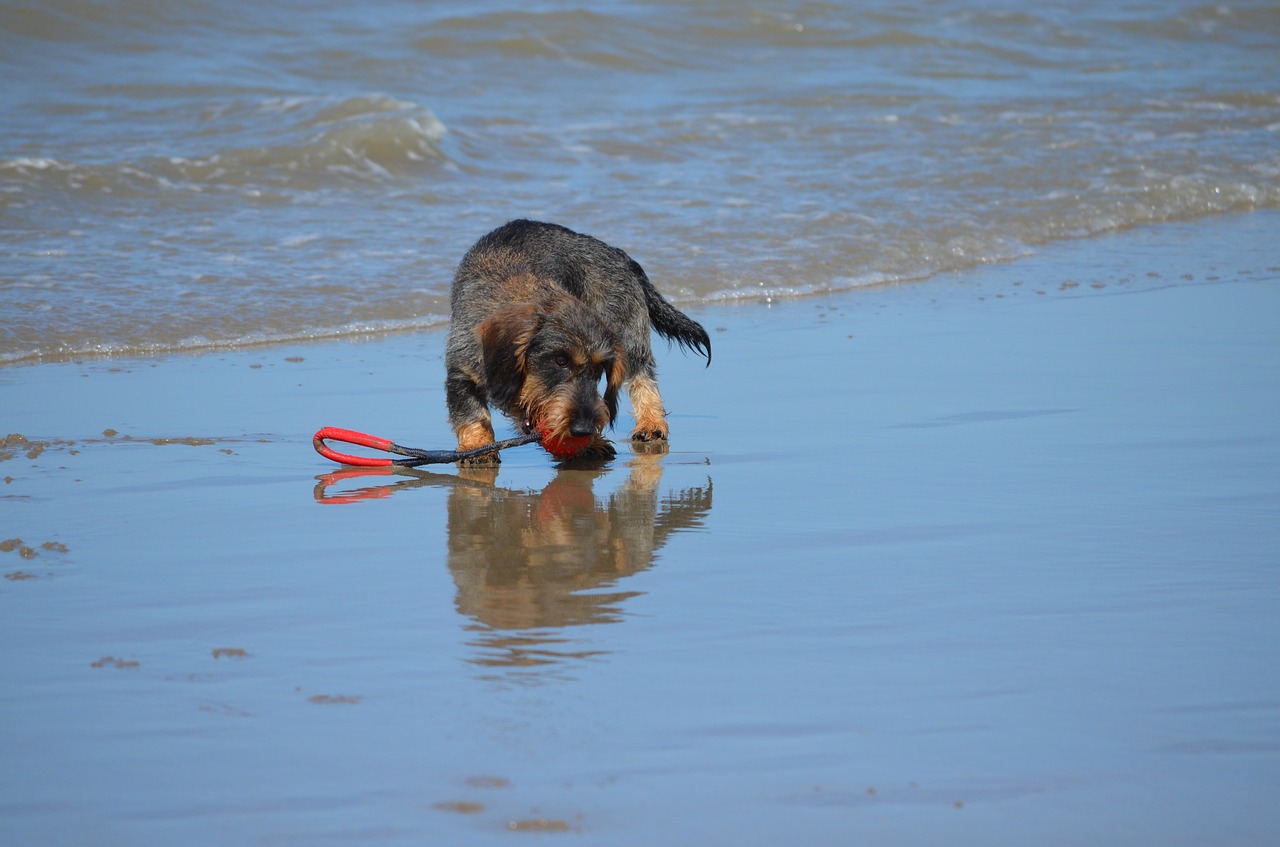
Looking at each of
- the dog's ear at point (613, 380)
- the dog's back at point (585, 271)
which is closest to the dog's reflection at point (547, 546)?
the dog's ear at point (613, 380)

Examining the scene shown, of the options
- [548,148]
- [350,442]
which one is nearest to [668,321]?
[350,442]

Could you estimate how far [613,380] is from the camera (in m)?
5.40

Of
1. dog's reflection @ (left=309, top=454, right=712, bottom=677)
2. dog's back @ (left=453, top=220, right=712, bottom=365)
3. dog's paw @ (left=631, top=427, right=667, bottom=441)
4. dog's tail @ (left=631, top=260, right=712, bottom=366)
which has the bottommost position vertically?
dog's reflection @ (left=309, top=454, right=712, bottom=677)

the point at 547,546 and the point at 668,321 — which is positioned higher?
the point at 668,321

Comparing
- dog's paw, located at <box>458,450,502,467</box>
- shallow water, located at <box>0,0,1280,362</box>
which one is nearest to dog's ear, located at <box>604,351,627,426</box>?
dog's paw, located at <box>458,450,502,467</box>

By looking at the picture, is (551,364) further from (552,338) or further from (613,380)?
(613,380)

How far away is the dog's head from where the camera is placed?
17.0ft

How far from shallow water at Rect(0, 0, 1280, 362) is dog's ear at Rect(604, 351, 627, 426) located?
2.99 metres

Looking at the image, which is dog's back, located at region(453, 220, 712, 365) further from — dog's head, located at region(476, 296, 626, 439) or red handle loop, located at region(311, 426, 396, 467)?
red handle loop, located at region(311, 426, 396, 467)

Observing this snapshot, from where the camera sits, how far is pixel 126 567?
4.00 meters

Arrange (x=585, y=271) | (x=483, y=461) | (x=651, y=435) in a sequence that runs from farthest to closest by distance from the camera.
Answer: (x=585, y=271) < (x=651, y=435) < (x=483, y=461)

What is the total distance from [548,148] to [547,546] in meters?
9.63

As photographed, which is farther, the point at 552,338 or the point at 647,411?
the point at 647,411

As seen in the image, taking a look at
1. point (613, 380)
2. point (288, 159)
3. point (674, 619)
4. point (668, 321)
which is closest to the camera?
point (674, 619)
